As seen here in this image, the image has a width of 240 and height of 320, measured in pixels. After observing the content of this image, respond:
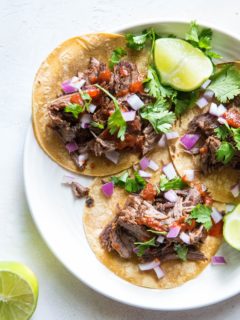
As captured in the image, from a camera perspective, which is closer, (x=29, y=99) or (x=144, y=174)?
(x=144, y=174)

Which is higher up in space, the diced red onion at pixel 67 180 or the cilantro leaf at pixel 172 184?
the cilantro leaf at pixel 172 184

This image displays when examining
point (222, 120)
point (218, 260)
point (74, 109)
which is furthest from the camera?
point (218, 260)

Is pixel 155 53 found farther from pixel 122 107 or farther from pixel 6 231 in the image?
pixel 6 231

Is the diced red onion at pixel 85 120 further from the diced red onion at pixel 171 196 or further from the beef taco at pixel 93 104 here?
the diced red onion at pixel 171 196

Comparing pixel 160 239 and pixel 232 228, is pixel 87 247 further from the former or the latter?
pixel 232 228

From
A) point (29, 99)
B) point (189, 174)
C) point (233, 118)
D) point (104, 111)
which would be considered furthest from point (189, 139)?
point (29, 99)

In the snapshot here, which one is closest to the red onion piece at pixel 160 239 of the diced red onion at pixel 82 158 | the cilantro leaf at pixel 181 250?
the cilantro leaf at pixel 181 250

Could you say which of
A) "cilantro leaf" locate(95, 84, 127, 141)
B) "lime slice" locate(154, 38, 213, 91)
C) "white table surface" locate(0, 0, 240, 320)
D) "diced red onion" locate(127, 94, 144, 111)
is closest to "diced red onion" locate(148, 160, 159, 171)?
"cilantro leaf" locate(95, 84, 127, 141)
